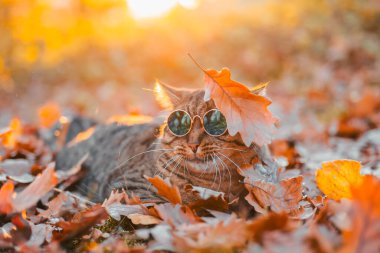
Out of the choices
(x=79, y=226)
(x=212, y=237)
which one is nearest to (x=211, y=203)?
(x=212, y=237)

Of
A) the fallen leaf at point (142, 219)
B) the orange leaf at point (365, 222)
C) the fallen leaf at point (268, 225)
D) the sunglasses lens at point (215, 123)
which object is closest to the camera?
the orange leaf at point (365, 222)

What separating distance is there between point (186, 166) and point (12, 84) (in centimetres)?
684

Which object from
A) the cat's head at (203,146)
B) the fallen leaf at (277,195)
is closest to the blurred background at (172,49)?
the cat's head at (203,146)

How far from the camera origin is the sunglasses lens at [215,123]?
237 cm

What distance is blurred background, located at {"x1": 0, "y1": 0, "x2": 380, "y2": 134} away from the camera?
8820mm

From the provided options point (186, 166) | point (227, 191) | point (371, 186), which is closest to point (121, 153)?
point (186, 166)

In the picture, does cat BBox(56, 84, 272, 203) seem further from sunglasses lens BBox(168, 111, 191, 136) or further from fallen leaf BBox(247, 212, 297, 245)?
fallen leaf BBox(247, 212, 297, 245)

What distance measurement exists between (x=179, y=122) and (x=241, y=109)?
1.40 ft

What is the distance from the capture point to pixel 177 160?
8.77 ft

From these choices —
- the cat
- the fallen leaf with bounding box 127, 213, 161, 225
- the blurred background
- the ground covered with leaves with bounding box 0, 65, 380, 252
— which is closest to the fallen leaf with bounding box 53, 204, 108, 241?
the ground covered with leaves with bounding box 0, 65, 380, 252

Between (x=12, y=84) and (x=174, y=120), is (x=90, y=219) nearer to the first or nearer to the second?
(x=174, y=120)

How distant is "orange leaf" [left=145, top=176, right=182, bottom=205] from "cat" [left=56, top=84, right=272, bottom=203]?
0.94 feet

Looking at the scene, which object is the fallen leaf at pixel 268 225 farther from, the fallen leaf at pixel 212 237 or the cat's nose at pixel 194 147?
the cat's nose at pixel 194 147

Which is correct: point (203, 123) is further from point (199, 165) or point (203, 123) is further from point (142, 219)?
point (142, 219)
